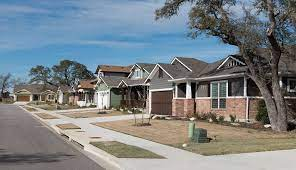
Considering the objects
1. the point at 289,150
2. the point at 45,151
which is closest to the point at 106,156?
the point at 45,151

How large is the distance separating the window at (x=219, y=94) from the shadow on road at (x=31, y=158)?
18871mm

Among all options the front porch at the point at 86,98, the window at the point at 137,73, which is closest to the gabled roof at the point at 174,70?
the window at the point at 137,73

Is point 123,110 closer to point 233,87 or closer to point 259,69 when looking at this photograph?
point 233,87

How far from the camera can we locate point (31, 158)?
15.1 meters

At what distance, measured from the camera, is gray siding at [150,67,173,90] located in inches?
1663

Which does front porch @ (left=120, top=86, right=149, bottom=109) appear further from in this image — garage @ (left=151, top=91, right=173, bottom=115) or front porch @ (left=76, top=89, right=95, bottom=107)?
front porch @ (left=76, top=89, right=95, bottom=107)

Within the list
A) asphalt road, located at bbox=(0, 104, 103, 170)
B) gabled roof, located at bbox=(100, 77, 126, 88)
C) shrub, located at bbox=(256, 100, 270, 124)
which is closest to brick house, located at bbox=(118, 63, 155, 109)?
gabled roof, located at bbox=(100, 77, 126, 88)

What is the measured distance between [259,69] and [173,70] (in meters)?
16.1

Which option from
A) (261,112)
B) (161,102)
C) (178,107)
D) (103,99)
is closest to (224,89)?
(261,112)

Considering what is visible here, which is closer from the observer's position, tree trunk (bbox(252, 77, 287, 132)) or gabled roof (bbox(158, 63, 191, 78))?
tree trunk (bbox(252, 77, 287, 132))

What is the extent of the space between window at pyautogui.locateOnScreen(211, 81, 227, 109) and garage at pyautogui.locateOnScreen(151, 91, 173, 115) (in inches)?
264

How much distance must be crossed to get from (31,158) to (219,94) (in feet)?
68.7

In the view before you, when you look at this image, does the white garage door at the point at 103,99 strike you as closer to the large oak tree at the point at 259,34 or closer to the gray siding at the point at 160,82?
the gray siding at the point at 160,82

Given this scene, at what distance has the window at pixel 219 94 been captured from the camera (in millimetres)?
33656
